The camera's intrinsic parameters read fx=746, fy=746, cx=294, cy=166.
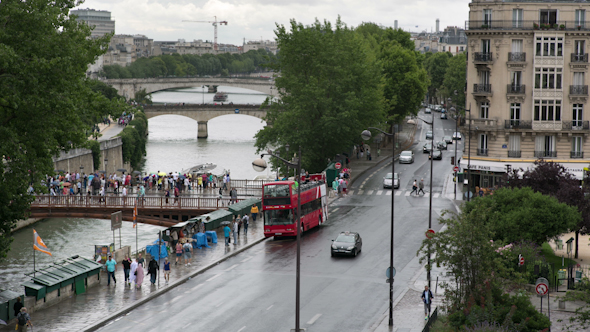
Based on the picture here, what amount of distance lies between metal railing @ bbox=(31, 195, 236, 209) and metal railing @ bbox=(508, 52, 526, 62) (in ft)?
84.3

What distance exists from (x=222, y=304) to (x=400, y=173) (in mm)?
42340

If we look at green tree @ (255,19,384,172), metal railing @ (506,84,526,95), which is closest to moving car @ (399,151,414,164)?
green tree @ (255,19,384,172)

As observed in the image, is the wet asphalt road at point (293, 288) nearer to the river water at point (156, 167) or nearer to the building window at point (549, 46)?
the river water at point (156, 167)

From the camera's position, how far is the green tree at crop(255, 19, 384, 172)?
213 ft

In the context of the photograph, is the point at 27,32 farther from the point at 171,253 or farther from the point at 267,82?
the point at 267,82

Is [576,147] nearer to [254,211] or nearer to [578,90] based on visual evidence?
[578,90]

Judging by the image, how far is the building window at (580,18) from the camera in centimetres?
5828

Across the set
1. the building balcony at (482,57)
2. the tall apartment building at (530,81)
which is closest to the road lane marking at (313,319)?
the tall apartment building at (530,81)

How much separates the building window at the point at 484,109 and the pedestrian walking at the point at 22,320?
43.4 metres

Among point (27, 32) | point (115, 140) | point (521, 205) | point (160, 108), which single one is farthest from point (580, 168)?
point (160, 108)

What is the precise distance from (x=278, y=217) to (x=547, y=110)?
27.1 m

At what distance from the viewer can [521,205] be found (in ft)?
121

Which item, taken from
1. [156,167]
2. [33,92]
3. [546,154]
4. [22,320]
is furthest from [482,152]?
[156,167]

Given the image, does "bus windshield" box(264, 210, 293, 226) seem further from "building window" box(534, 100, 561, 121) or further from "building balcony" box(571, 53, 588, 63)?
"building balcony" box(571, 53, 588, 63)
